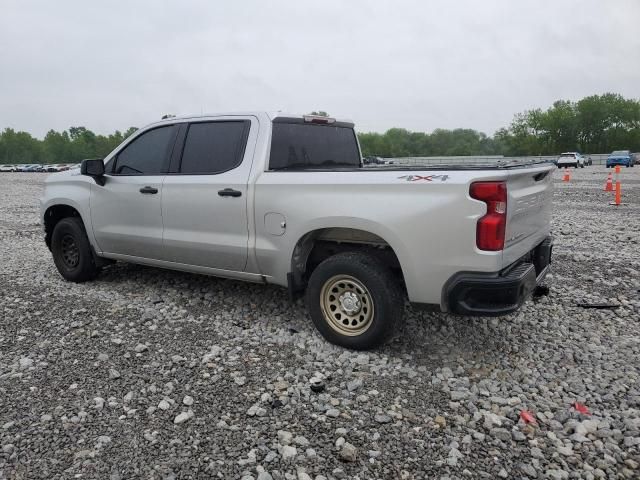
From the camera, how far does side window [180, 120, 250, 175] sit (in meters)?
4.62

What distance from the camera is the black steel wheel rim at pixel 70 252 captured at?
20.1ft

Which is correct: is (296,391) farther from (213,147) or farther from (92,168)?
(92,168)

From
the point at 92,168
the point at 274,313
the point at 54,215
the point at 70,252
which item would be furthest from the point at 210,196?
the point at 54,215

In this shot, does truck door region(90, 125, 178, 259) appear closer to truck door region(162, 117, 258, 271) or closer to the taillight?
truck door region(162, 117, 258, 271)

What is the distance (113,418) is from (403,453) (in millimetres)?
1803

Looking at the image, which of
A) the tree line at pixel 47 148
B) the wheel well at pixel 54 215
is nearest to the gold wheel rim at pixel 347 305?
the wheel well at pixel 54 215

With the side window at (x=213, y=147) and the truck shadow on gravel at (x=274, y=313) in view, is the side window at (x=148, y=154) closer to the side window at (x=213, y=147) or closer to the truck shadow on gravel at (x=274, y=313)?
the side window at (x=213, y=147)

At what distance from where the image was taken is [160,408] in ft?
10.8

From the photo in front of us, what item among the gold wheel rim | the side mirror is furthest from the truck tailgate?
the side mirror

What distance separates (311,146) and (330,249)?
119cm

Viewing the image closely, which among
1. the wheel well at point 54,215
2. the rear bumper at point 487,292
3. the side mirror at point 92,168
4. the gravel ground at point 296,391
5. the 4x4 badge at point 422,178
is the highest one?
the side mirror at point 92,168

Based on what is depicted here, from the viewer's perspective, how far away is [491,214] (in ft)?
11.0

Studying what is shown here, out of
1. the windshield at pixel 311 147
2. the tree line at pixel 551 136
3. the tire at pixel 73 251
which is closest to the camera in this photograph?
the windshield at pixel 311 147

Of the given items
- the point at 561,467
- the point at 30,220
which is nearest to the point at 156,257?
the point at 561,467
